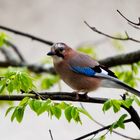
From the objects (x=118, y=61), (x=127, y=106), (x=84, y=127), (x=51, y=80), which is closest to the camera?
(x=127, y=106)

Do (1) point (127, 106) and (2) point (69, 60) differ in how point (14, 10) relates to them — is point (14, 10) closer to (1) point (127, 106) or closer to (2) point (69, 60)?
(2) point (69, 60)

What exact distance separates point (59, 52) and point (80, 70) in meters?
0.09

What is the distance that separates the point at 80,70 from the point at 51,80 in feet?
2.60

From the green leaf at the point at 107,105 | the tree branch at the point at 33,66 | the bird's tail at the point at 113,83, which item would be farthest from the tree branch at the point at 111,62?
the green leaf at the point at 107,105

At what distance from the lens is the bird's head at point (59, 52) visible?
1903 millimetres

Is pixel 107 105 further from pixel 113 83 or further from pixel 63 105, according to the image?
pixel 113 83

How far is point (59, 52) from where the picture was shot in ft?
6.40

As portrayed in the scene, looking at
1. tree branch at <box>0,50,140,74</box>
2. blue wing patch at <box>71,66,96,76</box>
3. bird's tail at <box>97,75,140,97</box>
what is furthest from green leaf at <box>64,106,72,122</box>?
tree branch at <box>0,50,140,74</box>

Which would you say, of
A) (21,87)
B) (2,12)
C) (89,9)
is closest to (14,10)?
(2,12)

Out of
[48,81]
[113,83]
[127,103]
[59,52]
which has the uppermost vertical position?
[48,81]

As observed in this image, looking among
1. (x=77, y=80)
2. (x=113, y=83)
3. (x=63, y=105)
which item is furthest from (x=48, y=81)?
(x=63, y=105)

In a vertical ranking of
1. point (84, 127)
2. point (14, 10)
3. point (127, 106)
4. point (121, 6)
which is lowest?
point (127, 106)

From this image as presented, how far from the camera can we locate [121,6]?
536 centimetres

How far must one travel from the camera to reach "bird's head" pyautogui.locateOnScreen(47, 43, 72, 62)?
1903 millimetres
